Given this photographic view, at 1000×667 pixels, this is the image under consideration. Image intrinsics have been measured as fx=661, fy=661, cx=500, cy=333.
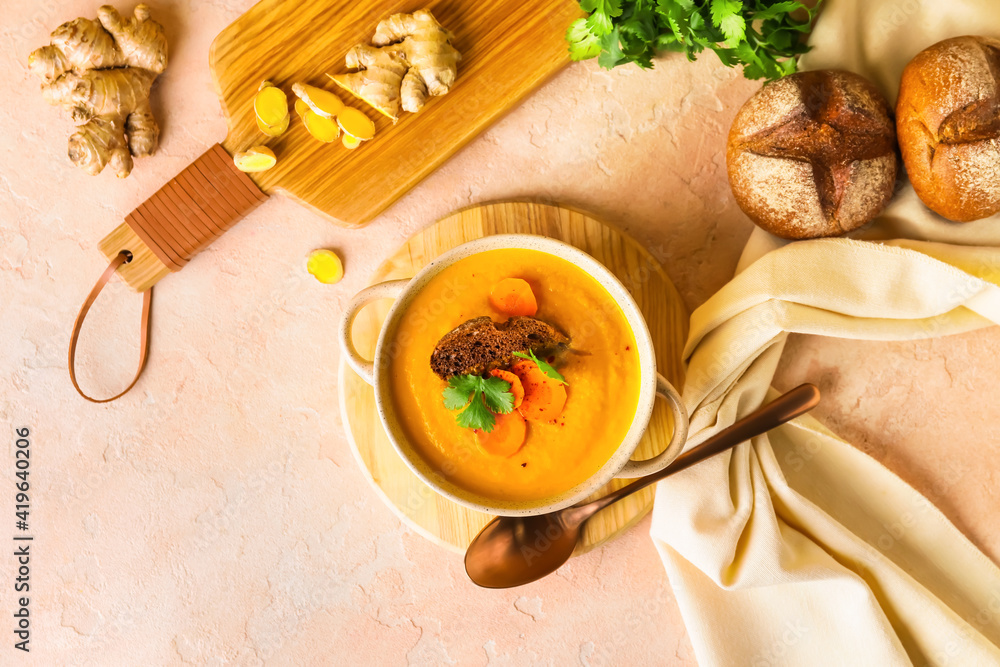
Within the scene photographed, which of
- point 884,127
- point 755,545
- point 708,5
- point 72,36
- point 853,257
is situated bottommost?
point 755,545

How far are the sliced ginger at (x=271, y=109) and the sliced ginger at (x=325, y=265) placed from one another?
14.4 inches

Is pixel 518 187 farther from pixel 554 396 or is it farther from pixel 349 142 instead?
Result: pixel 554 396

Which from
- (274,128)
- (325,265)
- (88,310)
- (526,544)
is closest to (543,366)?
(526,544)

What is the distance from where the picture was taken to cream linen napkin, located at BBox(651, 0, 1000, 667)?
5.56 feet

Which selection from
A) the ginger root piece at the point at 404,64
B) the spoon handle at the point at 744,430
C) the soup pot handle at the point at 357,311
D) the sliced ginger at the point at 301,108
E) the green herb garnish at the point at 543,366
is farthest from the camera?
the sliced ginger at the point at 301,108

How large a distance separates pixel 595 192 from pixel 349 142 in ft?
2.43

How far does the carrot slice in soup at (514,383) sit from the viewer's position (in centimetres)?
153

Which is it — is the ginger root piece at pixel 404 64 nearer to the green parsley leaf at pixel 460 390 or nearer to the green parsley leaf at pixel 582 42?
the green parsley leaf at pixel 582 42

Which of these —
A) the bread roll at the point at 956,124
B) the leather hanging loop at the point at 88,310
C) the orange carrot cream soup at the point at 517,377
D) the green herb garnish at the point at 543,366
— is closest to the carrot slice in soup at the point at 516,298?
the orange carrot cream soup at the point at 517,377

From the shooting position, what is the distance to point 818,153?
1.64 meters

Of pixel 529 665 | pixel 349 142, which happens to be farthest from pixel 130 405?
pixel 529 665

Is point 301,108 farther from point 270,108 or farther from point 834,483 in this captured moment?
point 834,483

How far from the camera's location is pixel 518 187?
200cm

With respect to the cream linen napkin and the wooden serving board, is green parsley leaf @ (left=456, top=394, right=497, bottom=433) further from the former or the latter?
the wooden serving board
